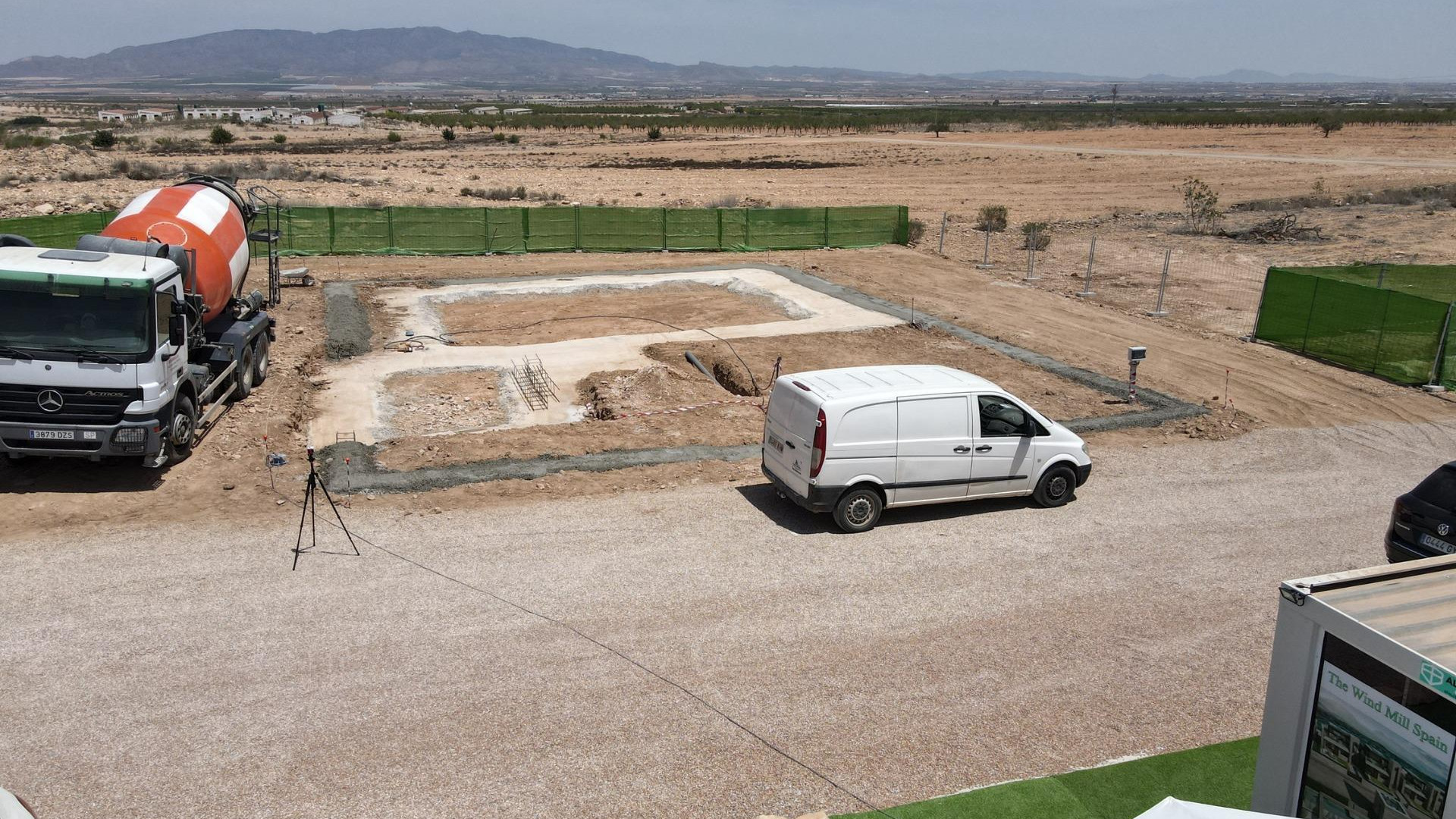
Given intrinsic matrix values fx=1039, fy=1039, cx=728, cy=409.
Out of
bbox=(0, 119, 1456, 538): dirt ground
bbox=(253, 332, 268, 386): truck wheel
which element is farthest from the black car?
bbox=(253, 332, 268, 386): truck wheel

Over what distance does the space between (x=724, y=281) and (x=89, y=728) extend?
2277 centimetres

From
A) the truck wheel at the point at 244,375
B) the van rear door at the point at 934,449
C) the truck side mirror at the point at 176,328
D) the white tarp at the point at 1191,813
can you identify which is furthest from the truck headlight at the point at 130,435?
the white tarp at the point at 1191,813

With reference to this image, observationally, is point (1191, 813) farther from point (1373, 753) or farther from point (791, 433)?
point (791, 433)

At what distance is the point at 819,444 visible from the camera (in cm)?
1266

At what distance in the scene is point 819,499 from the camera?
41.9 ft

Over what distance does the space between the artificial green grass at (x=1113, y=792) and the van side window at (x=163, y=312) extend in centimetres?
1092

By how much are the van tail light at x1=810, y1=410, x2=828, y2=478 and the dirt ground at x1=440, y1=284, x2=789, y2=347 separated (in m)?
11.5

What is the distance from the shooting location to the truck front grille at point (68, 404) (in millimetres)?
12828

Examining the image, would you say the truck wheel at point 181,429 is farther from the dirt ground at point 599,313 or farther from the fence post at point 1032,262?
the fence post at point 1032,262

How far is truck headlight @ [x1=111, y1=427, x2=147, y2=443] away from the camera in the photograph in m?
13.1

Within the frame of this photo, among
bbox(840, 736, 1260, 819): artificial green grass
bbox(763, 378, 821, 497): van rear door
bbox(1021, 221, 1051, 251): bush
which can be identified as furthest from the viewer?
bbox(1021, 221, 1051, 251): bush

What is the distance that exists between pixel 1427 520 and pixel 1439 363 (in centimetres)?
1200

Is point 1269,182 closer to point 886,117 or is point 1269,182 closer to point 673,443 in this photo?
point 673,443

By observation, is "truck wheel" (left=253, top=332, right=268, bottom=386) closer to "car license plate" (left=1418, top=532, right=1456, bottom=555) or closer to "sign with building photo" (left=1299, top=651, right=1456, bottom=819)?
"sign with building photo" (left=1299, top=651, right=1456, bottom=819)
